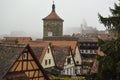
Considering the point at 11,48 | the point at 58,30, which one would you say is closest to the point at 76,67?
the point at 58,30

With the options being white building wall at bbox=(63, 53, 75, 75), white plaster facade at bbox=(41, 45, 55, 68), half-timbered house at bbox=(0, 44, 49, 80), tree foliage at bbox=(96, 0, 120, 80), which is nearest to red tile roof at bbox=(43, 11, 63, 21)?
white building wall at bbox=(63, 53, 75, 75)

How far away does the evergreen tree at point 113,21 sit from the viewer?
1023 inches

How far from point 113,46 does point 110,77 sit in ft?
10.7

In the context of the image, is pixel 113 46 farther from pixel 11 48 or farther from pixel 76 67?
pixel 76 67

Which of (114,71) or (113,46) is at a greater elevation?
(113,46)

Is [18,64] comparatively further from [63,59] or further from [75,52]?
[75,52]

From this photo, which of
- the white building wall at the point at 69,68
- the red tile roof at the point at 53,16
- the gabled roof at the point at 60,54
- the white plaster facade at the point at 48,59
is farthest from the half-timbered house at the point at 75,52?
the red tile roof at the point at 53,16

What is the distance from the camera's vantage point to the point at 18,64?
27734 millimetres

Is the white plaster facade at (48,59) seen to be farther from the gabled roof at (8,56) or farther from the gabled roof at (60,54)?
the gabled roof at (8,56)

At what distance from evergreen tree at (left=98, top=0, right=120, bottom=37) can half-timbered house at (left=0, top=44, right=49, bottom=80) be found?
7414 millimetres

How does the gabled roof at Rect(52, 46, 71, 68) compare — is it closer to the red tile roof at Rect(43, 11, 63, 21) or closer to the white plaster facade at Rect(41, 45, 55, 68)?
the white plaster facade at Rect(41, 45, 55, 68)

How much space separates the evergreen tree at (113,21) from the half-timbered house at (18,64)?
24.3 feet

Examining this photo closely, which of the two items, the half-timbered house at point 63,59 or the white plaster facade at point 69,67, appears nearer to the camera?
the half-timbered house at point 63,59

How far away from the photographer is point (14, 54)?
2752 cm
